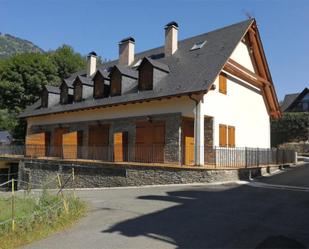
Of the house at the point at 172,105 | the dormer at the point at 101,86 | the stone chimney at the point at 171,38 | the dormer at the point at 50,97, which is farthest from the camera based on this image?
the dormer at the point at 50,97

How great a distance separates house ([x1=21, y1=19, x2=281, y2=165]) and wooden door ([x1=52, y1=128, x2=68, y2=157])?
79mm

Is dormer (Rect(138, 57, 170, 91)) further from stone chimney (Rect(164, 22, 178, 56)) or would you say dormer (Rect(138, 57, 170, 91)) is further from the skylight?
stone chimney (Rect(164, 22, 178, 56))

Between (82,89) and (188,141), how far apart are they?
9780 millimetres

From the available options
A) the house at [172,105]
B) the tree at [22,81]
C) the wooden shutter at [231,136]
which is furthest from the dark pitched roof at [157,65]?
the tree at [22,81]

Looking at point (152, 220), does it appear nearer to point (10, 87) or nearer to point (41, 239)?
point (41, 239)

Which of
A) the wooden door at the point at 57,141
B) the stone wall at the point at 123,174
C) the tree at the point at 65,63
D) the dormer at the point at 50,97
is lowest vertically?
the stone wall at the point at 123,174

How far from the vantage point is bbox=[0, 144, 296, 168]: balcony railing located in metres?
17.7

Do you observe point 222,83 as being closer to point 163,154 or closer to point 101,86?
point 163,154

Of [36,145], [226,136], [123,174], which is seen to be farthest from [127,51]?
[123,174]

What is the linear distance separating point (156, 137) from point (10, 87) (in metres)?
26.4

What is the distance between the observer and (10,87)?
40094 mm

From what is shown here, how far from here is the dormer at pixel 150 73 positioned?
803 inches

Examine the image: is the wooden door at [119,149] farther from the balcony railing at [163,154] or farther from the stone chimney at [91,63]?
the stone chimney at [91,63]

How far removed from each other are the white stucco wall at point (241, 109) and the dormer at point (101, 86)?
7.69m
